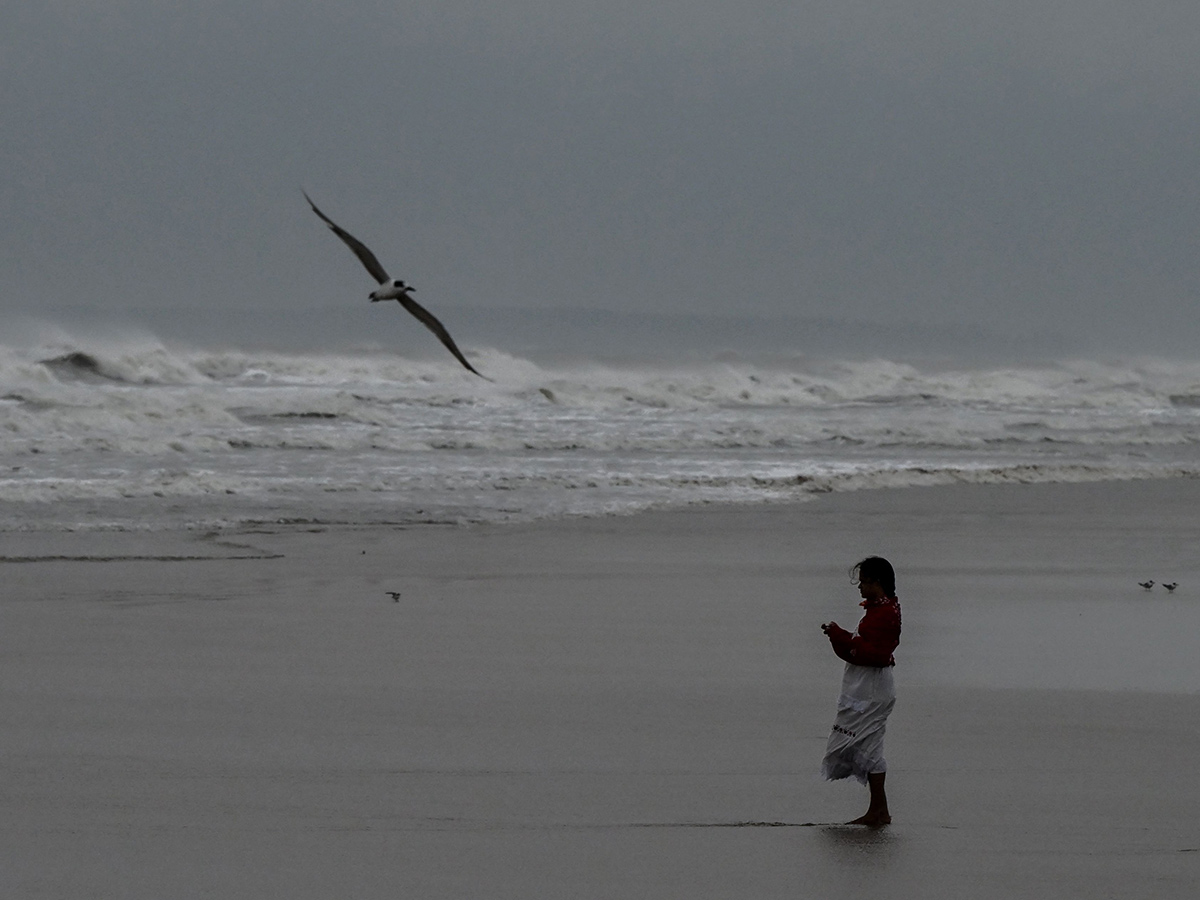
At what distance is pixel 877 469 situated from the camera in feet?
59.6

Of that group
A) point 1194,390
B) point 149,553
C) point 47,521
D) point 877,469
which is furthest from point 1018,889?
point 1194,390

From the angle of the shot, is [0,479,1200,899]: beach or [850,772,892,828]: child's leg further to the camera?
[850,772,892,828]: child's leg

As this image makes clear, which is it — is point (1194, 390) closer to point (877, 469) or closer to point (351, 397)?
point (351, 397)

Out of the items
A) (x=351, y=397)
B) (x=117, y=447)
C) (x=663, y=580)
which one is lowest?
(x=663, y=580)

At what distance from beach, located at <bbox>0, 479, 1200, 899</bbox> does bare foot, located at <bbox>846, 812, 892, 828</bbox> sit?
2.6 inches

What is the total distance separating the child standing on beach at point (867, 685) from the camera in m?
4.70

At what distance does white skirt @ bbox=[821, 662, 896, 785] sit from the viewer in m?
4.69

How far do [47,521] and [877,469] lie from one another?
967 cm

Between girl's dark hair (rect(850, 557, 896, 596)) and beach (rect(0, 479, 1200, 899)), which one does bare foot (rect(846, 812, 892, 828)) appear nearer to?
beach (rect(0, 479, 1200, 899))

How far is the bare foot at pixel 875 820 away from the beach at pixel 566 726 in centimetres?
7

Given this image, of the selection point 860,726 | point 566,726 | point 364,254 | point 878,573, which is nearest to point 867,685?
point 860,726

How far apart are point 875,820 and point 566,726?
4.74 ft

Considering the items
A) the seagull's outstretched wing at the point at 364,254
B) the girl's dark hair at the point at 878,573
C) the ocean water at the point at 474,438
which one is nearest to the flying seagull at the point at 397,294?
the seagull's outstretched wing at the point at 364,254

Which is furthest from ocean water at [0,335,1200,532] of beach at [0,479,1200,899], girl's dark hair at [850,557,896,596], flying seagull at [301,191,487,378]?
girl's dark hair at [850,557,896,596]
